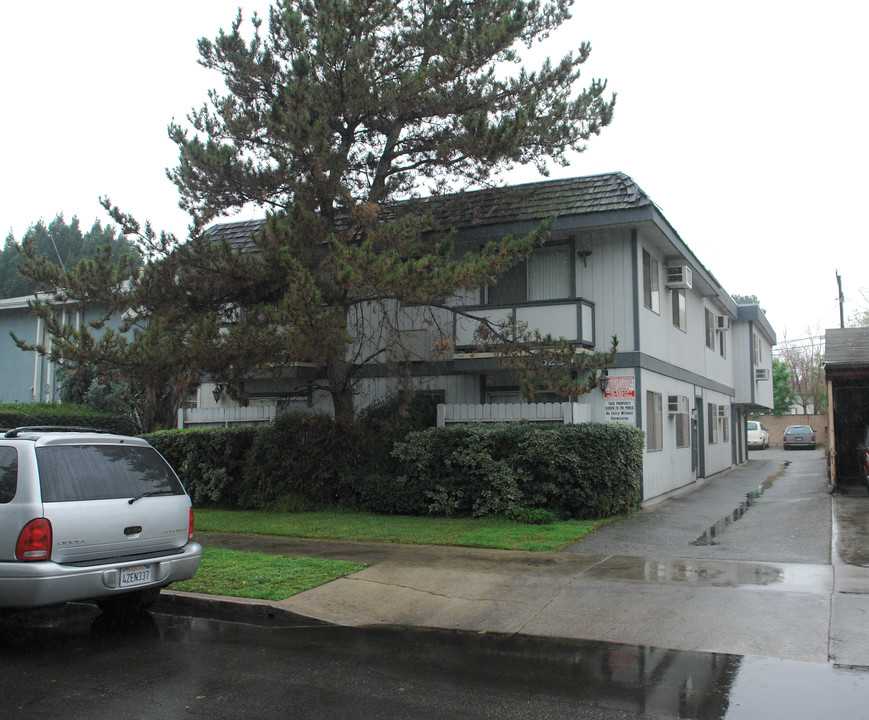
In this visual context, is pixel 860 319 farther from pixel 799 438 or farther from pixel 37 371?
pixel 37 371

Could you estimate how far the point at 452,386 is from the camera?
16.3m

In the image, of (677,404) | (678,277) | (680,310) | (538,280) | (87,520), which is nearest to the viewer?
(87,520)

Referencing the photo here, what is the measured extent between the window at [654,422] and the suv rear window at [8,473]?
11.8 m

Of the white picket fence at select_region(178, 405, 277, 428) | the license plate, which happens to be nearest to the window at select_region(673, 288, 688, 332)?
the white picket fence at select_region(178, 405, 277, 428)

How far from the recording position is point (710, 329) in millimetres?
23672

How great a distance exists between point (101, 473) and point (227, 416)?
11.4 metres

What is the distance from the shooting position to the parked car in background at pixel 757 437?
44.5 metres

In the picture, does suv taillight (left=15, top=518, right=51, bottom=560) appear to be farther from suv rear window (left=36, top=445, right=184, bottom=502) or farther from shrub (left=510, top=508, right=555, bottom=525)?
shrub (left=510, top=508, right=555, bottom=525)

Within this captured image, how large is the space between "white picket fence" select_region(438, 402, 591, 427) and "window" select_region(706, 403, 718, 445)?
31.4ft

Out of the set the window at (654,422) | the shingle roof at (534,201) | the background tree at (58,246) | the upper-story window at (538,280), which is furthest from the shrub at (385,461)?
the background tree at (58,246)

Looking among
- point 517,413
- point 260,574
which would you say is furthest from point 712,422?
point 260,574

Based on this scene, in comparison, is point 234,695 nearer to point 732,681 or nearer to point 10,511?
point 10,511

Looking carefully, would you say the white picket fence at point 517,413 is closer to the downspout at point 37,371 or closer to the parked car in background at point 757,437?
the downspout at point 37,371

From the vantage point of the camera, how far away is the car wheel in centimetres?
745
